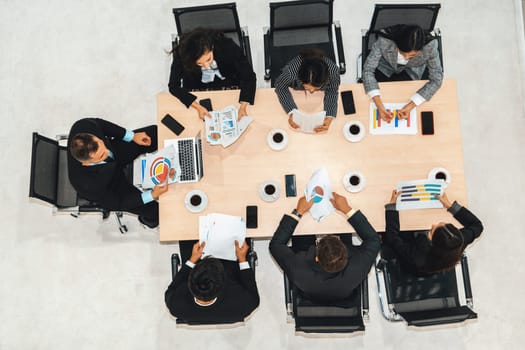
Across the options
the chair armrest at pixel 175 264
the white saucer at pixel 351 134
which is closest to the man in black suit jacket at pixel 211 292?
the chair armrest at pixel 175 264

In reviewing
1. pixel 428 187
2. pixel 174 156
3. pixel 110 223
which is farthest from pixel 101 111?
pixel 428 187

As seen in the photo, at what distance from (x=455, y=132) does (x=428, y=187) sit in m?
0.40

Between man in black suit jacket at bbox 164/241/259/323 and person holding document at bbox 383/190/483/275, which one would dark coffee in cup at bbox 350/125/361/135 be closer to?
person holding document at bbox 383/190/483/275

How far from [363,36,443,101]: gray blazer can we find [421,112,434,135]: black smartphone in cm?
10

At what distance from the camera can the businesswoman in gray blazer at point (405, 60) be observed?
2596mm

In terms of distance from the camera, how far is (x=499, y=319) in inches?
130

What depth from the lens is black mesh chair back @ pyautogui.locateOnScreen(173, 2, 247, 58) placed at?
2852 mm

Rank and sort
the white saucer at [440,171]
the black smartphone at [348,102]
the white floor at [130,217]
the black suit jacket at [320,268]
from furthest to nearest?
1. the white floor at [130,217]
2. the black smartphone at [348,102]
3. the white saucer at [440,171]
4. the black suit jacket at [320,268]

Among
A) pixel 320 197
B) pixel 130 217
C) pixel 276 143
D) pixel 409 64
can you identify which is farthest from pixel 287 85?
pixel 130 217

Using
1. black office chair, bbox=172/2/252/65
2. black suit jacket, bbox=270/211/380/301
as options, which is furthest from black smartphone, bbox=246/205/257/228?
black office chair, bbox=172/2/252/65

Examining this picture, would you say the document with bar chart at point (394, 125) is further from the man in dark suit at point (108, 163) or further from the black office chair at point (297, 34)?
the man in dark suit at point (108, 163)

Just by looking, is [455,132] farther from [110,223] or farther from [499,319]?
[110,223]

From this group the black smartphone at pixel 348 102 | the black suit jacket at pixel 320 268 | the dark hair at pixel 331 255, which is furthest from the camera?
the black smartphone at pixel 348 102

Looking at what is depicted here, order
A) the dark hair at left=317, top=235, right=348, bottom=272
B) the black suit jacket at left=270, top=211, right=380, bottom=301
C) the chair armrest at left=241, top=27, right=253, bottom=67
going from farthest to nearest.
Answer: the chair armrest at left=241, top=27, right=253, bottom=67
the black suit jacket at left=270, top=211, right=380, bottom=301
the dark hair at left=317, top=235, right=348, bottom=272
